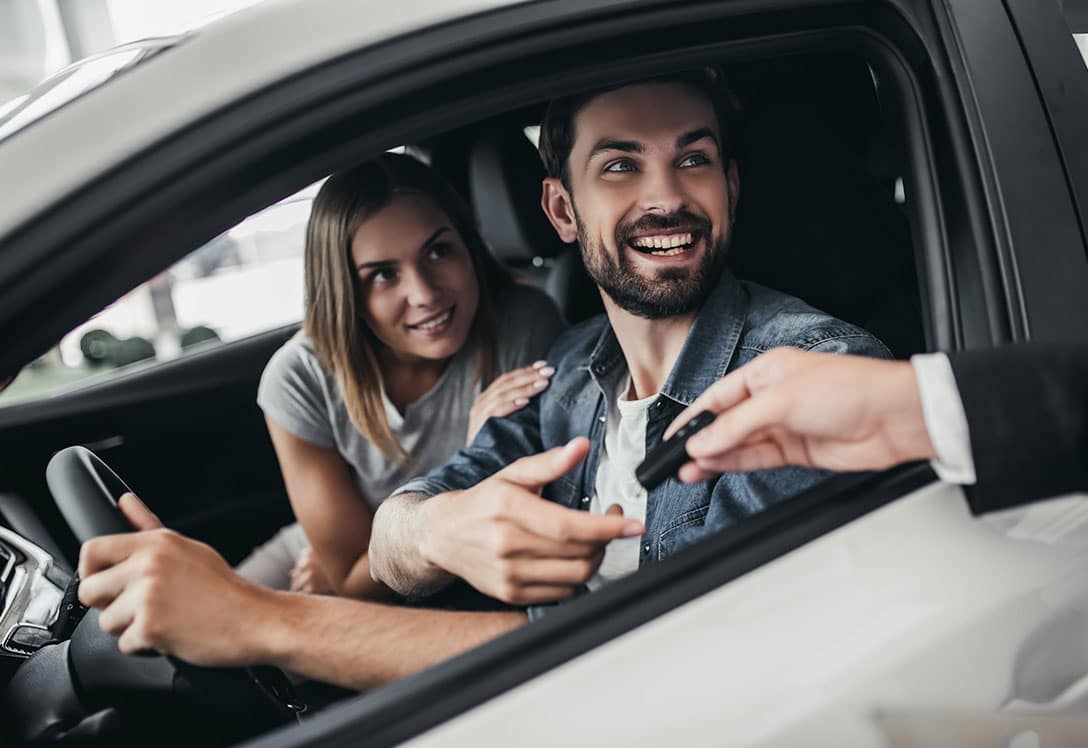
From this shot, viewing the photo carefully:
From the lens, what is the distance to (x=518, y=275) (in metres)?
2.45

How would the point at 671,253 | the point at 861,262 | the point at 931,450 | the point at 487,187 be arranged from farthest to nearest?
the point at 487,187
the point at 861,262
the point at 671,253
the point at 931,450

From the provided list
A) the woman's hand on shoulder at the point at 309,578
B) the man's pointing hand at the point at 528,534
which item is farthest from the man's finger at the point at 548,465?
the woman's hand on shoulder at the point at 309,578

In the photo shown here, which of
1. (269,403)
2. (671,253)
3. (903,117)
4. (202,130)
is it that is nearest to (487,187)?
(269,403)

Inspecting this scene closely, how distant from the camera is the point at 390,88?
0.80 meters

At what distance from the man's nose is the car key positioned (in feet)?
1.91

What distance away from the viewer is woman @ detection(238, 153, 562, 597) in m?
2.01

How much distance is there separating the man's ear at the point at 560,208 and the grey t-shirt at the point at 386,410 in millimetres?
459

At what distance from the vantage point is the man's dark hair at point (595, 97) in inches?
57.7

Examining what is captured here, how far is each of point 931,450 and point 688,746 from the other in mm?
367

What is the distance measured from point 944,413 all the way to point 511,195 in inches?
66.7

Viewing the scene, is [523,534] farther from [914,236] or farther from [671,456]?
[914,236]

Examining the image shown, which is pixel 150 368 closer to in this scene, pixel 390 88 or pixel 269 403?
pixel 269 403

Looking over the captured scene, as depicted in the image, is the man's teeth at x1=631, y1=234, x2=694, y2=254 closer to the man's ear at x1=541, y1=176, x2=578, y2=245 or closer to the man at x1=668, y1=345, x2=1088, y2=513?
the man's ear at x1=541, y1=176, x2=578, y2=245

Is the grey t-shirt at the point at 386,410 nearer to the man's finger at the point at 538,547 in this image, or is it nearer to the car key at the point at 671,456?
the man's finger at the point at 538,547
